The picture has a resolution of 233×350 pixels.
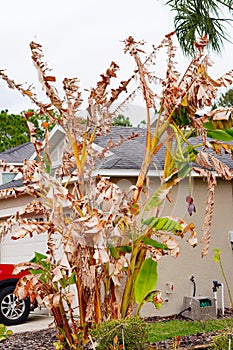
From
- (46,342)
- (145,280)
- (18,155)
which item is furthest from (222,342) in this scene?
(18,155)

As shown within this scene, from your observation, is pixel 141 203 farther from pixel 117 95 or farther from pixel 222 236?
pixel 222 236

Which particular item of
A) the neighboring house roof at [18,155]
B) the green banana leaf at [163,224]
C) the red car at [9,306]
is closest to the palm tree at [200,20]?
the red car at [9,306]

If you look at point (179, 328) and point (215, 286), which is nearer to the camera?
point (179, 328)

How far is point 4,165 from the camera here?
23.1ft

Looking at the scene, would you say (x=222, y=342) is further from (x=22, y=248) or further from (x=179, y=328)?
(x=22, y=248)

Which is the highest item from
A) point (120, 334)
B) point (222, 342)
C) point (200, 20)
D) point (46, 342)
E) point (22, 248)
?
point (200, 20)

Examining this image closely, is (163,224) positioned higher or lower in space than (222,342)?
higher

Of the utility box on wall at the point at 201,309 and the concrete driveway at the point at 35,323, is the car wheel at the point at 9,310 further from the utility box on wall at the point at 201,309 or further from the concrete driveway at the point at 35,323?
the utility box on wall at the point at 201,309

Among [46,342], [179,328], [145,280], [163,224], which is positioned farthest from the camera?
[179,328]

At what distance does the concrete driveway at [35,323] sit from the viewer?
34.7 feet

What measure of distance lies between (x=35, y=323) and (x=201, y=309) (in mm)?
3112

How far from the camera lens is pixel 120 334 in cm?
606

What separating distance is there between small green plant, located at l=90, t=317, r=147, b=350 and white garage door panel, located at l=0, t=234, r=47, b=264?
7.16 m

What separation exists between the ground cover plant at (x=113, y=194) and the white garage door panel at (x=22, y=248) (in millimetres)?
6589
